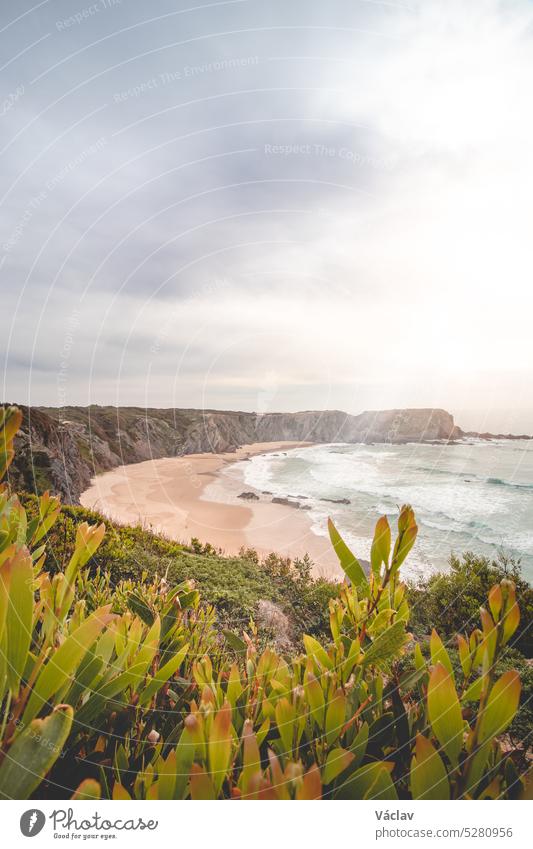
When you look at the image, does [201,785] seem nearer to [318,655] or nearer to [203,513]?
[318,655]

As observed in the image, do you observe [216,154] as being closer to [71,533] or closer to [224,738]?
[224,738]

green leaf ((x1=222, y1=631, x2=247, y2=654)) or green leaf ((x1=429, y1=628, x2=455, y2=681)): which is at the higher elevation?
green leaf ((x1=429, y1=628, x2=455, y2=681))

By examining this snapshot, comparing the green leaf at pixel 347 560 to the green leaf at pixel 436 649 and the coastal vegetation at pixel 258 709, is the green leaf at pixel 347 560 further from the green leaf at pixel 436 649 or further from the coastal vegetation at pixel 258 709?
the green leaf at pixel 436 649

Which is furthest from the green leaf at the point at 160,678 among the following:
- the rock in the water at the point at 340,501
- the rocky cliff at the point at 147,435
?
the rock in the water at the point at 340,501

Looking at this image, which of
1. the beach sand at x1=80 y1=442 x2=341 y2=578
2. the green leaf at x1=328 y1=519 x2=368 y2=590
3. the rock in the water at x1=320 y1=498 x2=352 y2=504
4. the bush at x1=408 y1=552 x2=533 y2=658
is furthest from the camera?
the rock in the water at x1=320 y1=498 x2=352 y2=504

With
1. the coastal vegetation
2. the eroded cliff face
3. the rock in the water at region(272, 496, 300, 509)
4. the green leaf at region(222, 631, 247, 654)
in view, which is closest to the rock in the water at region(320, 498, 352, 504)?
the rock in the water at region(272, 496, 300, 509)

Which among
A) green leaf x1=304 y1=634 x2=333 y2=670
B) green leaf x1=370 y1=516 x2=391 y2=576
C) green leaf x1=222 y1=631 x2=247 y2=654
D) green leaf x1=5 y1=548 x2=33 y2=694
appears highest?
green leaf x1=370 y1=516 x2=391 y2=576

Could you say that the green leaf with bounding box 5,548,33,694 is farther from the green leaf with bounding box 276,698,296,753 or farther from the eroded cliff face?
the eroded cliff face

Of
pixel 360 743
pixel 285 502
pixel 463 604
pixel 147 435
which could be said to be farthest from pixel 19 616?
pixel 285 502
